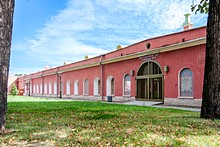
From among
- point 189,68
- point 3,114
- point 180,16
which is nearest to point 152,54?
point 189,68

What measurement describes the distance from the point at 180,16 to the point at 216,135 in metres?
15.4

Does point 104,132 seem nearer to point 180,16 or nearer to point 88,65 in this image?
point 180,16

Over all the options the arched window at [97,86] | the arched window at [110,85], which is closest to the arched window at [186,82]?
the arched window at [110,85]

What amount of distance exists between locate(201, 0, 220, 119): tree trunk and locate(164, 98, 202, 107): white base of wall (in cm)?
685

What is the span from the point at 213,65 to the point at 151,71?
10.3 metres

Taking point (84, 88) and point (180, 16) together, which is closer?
point (180, 16)

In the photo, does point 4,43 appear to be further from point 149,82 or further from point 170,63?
point 149,82

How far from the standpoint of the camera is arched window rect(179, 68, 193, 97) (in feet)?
43.3

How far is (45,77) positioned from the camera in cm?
3566

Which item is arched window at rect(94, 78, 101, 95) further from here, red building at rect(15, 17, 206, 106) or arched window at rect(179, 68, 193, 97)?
arched window at rect(179, 68, 193, 97)

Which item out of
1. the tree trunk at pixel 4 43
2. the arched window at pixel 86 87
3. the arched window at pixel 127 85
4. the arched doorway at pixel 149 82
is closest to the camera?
the tree trunk at pixel 4 43

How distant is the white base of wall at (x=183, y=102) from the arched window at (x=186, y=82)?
1.19ft

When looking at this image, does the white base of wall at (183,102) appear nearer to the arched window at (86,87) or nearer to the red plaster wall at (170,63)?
the red plaster wall at (170,63)

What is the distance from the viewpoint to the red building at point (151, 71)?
42.3 ft
